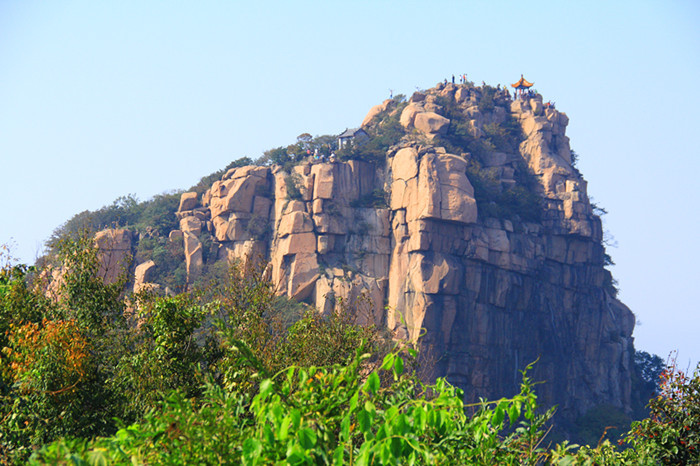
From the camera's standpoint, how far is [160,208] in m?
58.8

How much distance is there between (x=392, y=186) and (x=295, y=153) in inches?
394

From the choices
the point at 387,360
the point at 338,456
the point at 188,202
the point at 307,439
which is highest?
the point at 188,202

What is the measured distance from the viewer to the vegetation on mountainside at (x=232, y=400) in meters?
4.23

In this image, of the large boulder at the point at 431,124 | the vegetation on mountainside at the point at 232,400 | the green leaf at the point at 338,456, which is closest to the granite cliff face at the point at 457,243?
the large boulder at the point at 431,124

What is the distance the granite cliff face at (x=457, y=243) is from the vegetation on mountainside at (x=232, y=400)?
3074 cm

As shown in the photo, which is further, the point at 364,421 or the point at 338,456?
the point at 364,421

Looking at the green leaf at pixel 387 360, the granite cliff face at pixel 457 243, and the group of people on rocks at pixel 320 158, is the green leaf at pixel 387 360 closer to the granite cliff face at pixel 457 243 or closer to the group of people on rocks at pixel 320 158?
the granite cliff face at pixel 457 243

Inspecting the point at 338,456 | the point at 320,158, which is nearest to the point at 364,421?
the point at 338,456

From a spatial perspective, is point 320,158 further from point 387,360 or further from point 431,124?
point 387,360

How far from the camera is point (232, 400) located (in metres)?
5.10

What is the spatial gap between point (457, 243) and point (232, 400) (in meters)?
45.3

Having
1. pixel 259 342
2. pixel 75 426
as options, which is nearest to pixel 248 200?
pixel 259 342

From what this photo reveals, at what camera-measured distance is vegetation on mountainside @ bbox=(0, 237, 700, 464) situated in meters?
4.23

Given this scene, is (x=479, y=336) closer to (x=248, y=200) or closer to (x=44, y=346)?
(x=248, y=200)
